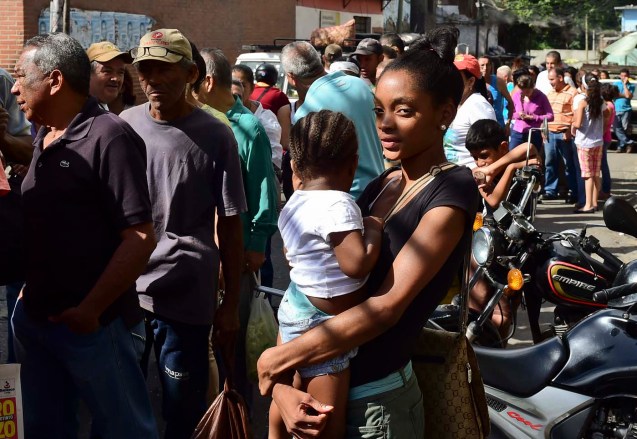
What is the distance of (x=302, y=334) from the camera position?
2584mm

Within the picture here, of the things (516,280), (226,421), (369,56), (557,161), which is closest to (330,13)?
(557,161)

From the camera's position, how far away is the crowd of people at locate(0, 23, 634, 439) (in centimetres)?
255

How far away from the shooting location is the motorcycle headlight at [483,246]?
5363 mm

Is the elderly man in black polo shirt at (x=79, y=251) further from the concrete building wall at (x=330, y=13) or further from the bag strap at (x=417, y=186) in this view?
the concrete building wall at (x=330, y=13)

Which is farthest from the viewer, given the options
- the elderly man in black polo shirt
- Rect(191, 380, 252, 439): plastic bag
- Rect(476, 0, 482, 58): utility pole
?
Rect(476, 0, 482, 58): utility pole

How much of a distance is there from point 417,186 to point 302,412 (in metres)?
0.66

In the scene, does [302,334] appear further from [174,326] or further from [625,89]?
[625,89]

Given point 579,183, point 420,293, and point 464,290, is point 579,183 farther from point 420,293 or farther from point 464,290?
point 420,293

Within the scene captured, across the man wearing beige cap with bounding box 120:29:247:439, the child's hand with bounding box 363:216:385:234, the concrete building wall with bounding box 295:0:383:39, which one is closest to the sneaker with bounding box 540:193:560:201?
the man wearing beige cap with bounding box 120:29:247:439

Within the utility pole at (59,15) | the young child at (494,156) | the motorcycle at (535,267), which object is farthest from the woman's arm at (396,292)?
the utility pole at (59,15)

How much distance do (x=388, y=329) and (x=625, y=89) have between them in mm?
22779

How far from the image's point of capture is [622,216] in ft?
15.6

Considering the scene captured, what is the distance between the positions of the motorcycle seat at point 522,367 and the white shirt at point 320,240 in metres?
1.57

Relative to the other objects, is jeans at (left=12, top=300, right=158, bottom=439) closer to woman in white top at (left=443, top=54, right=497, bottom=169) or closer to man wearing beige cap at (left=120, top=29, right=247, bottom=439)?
man wearing beige cap at (left=120, top=29, right=247, bottom=439)
